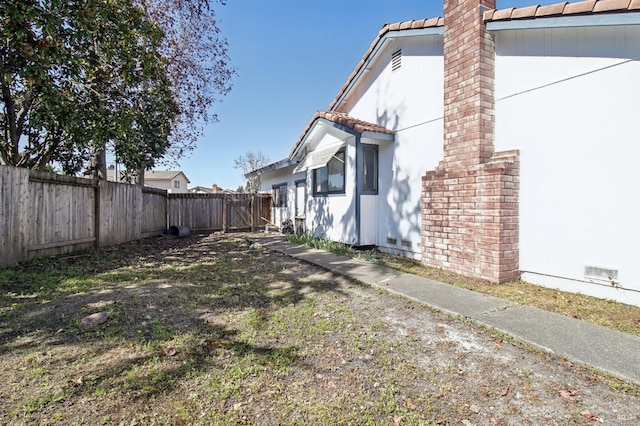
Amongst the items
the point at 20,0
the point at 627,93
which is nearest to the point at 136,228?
the point at 20,0

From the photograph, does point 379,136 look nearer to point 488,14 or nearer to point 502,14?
Result: point 488,14

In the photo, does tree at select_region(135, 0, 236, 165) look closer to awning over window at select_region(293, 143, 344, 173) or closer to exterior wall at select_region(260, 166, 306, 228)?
exterior wall at select_region(260, 166, 306, 228)

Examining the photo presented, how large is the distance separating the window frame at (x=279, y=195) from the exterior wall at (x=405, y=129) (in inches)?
267

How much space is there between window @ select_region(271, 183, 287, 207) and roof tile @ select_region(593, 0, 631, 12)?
12407 millimetres

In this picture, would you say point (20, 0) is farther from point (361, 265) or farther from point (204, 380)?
point (361, 265)

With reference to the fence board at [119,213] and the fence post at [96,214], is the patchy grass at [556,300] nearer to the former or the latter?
the fence post at [96,214]

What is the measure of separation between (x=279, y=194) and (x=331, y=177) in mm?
6185

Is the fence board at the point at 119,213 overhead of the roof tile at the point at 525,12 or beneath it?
beneath

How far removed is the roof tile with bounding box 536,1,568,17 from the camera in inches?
190

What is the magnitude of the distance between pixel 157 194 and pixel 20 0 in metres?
8.68

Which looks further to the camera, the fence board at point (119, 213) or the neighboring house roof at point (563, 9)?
the fence board at point (119, 213)

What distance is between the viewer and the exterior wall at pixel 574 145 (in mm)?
4379

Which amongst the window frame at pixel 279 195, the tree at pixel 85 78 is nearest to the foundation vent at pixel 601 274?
the tree at pixel 85 78

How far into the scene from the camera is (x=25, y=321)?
12.7 ft
